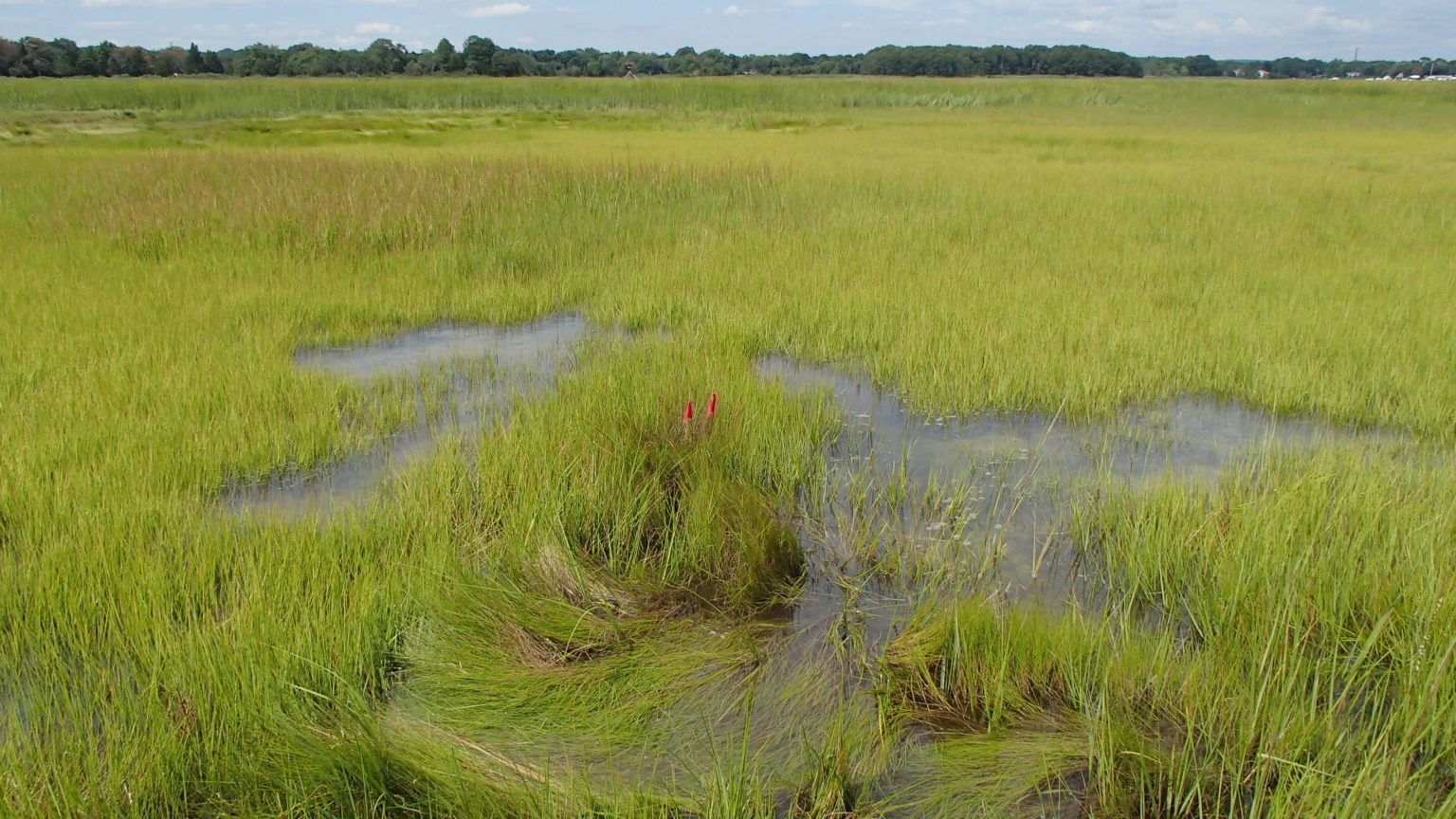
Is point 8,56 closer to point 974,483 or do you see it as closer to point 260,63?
point 260,63

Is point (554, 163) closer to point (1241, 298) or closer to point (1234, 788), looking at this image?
point (1241, 298)

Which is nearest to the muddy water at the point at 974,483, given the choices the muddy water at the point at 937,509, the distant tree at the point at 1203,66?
the muddy water at the point at 937,509

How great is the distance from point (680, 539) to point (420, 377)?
7.35ft

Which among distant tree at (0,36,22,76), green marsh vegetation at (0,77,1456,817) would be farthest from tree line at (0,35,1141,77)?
green marsh vegetation at (0,77,1456,817)

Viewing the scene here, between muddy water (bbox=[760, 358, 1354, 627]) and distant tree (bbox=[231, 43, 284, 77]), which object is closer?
muddy water (bbox=[760, 358, 1354, 627])

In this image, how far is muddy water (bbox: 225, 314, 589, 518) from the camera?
3119 millimetres

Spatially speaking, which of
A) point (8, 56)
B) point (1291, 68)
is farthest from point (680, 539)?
point (1291, 68)

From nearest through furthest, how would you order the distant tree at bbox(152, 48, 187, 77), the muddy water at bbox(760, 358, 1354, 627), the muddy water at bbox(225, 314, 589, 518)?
the muddy water at bbox(760, 358, 1354, 627), the muddy water at bbox(225, 314, 589, 518), the distant tree at bbox(152, 48, 187, 77)

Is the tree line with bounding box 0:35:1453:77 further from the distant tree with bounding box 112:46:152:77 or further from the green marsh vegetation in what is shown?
the green marsh vegetation

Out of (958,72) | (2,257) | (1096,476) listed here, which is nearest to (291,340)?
(2,257)

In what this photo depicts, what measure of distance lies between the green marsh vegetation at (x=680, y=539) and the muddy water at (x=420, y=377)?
98mm

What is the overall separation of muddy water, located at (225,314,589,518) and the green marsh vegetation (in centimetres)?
10

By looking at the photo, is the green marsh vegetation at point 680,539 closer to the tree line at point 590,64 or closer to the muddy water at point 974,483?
the muddy water at point 974,483

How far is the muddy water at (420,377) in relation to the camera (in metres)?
3.12
